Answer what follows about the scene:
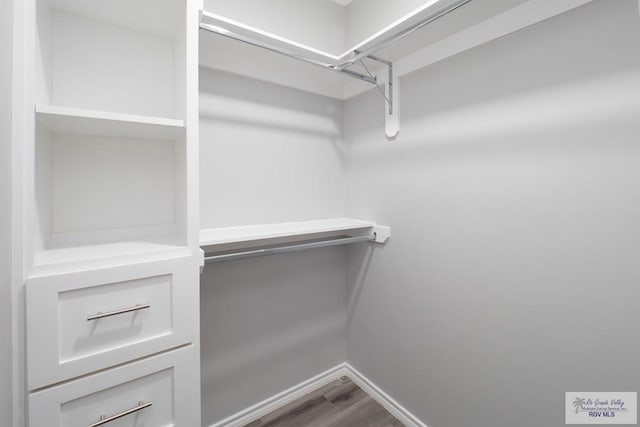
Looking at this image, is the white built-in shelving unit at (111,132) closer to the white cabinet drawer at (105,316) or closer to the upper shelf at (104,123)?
the upper shelf at (104,123)

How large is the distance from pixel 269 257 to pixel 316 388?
3.00 feet

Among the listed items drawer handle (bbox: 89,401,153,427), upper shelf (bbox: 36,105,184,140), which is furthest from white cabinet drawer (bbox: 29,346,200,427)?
upper shelf (bbox: 36,105,184,140)

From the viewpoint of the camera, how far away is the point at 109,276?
0.68 m

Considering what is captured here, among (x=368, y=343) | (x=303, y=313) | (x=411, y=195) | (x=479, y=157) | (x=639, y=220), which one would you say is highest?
(x=479, y=157)

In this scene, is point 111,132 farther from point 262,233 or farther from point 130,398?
point 130,398

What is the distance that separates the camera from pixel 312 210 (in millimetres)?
1623

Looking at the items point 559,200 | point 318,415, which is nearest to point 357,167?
point 559,200

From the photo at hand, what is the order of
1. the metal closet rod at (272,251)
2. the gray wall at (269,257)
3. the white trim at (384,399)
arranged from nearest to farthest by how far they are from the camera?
the metal closet rod at (272,251), the gray wall at (269,257), the white trim at (384,399)

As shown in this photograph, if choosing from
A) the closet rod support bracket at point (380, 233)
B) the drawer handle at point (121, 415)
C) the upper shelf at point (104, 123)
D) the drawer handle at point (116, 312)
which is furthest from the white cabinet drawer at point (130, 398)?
the closet rod support bracket at point (380, 233)

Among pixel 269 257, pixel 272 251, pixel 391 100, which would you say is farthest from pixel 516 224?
pixel 269 257

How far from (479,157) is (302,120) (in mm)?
940

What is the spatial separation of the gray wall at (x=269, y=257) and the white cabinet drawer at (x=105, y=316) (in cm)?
49

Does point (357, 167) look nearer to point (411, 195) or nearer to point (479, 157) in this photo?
point (411, 195)

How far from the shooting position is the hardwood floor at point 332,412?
1419 mm
